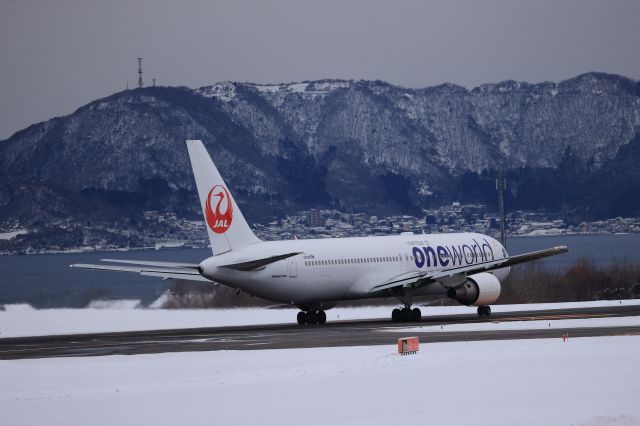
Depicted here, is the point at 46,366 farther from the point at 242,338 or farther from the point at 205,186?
the point at 205,186

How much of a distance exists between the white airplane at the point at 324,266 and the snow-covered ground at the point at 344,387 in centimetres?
1588

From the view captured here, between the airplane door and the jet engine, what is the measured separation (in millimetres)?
7486

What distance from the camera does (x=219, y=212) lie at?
52.4 metres

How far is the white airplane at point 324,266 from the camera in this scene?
171 ft

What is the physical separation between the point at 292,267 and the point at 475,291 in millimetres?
8657

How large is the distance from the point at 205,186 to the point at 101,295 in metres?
28.0

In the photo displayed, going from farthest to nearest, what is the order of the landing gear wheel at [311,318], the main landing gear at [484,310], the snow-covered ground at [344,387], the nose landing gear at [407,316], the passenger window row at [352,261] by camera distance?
the main landing gear at [484,310]
the landing gear wheel at [311,318]
the nose landing gear at [407,316]
the passenger window row at [352,261]
the snow-covered ground at [344,387]

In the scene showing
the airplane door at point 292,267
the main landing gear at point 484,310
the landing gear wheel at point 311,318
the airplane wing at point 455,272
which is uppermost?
the airplane door at point 292,267

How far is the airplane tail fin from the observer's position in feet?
171

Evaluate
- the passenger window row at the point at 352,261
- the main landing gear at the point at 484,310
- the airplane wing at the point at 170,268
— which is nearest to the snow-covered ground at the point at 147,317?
the airplane wing at the point at 170,268

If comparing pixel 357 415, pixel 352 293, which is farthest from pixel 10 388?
pixel 352 293

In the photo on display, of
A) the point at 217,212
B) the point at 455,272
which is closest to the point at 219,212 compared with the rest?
the point at 217,212

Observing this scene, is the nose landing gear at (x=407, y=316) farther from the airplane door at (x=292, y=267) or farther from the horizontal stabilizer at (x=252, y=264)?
the horizontal stabilizer at (x=252, y=264)

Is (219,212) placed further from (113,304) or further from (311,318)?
(113,304)
